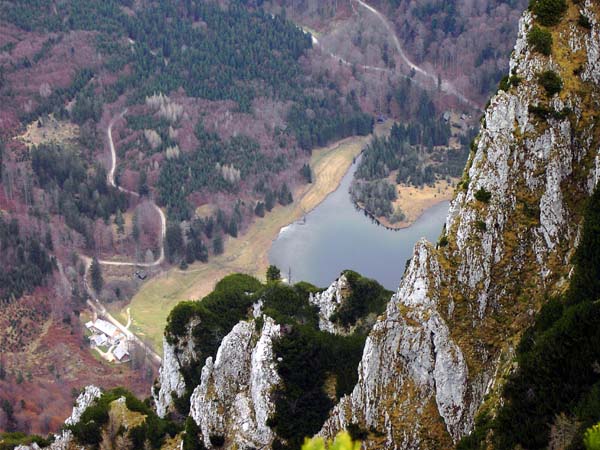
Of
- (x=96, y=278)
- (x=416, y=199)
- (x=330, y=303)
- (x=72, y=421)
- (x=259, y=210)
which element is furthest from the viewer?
(x=259, y=210)

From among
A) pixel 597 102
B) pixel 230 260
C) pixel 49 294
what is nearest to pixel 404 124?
pixel 230 260

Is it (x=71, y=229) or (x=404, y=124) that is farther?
(x=404, y=124)

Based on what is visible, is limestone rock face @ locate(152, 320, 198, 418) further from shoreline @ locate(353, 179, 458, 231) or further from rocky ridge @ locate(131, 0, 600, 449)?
shoreline @ locate(353, 179, 458, 231)

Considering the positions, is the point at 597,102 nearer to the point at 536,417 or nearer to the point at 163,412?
the point at 536,417

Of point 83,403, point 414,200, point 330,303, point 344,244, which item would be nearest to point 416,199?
point 414,200

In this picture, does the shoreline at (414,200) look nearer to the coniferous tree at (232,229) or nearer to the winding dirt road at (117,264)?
the coniferous tree at (232,229)

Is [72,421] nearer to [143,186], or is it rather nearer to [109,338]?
[109,338]

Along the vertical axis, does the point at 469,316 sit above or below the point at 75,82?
above
